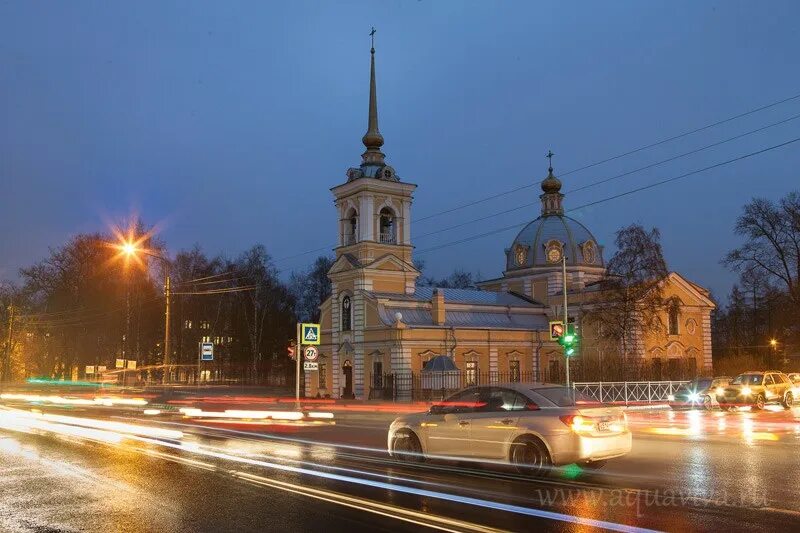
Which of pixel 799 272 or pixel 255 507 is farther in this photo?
pixel 799 272

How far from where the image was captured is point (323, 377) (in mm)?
52656

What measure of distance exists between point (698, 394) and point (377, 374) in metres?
21.0

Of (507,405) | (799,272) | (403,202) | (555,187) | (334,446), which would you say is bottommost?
(334,446)

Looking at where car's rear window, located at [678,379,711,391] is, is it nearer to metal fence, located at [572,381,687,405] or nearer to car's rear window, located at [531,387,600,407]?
metal fence, located at [572,381,687,405]

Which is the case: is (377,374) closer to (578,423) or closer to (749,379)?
(749,379)

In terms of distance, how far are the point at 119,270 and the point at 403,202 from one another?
32.4m

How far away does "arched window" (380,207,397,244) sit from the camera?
5153 cm

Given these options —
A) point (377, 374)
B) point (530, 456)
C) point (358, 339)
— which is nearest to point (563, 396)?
point (530, 456)

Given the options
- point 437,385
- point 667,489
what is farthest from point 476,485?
point 437,385

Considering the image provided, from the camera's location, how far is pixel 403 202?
170ft

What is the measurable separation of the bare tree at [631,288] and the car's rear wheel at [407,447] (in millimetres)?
29243

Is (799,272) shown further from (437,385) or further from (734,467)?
(734,467)

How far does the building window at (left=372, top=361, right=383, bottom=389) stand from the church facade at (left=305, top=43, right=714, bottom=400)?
8cm

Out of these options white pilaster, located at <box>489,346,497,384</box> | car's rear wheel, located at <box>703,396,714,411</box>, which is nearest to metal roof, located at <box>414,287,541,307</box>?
white pilaster, located at <box>489,346,497,384</box>
